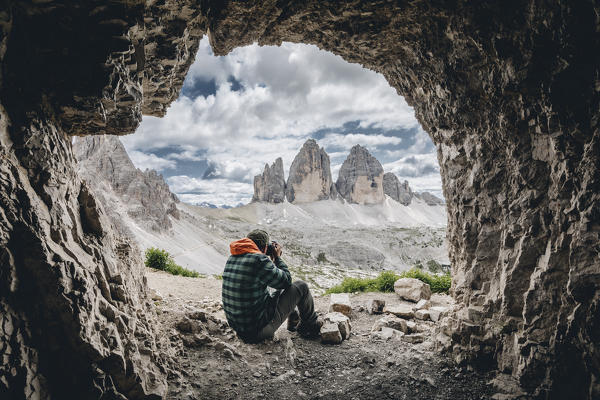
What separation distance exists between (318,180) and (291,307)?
166161mm

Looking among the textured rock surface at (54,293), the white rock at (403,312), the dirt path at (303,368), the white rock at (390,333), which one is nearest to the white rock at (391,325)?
the white rock at (390,333)

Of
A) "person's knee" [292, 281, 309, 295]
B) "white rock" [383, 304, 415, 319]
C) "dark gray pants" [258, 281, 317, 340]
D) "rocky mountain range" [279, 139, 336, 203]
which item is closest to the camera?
"dark gray pants" [258, 281, 317, 340]

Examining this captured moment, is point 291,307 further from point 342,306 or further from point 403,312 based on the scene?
point 403,312

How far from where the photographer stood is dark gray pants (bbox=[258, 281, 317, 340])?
5.09m

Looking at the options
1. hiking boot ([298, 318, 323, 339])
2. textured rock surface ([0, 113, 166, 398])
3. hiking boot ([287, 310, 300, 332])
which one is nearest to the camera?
hiking boot ([287, 310, 300, 332])

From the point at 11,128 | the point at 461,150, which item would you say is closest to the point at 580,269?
the point at 461,150

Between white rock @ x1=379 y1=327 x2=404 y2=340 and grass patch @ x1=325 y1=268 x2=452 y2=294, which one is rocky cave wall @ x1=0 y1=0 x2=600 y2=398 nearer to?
white rock @ x1=379 y1=327 x2=404 y2=340

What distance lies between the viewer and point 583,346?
3295 mm

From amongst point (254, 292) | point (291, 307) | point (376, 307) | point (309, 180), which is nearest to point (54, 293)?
point (254, 292)

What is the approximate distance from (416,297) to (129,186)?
72635 mm

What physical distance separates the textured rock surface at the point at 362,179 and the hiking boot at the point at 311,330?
17657cm

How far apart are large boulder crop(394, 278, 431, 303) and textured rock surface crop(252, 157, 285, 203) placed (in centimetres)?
15830

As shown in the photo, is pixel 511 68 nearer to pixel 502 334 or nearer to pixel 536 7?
pixel 536 7

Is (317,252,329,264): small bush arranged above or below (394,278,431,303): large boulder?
below
